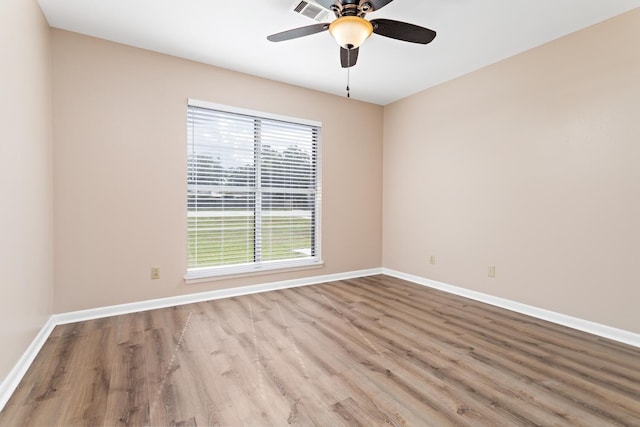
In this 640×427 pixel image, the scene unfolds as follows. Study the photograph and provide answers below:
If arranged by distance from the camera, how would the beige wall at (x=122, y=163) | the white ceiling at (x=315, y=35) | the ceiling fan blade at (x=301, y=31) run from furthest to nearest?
the beige wall at (x=122, y=163)
the white ceiling at (x=315, y=35)
the ceiling fan blade at (x=301, y=31)

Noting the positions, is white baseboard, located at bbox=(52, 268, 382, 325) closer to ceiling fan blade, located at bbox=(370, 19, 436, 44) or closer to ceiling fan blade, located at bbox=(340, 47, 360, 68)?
ceiling fan blade, located at bbox=(340, 47, 360, 68)

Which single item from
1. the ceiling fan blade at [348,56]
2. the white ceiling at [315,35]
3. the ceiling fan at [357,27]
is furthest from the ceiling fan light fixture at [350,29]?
the white ceiling at [315,35]

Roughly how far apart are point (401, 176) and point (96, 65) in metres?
3.94

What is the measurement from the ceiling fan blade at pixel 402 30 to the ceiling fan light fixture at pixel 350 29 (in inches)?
2.8

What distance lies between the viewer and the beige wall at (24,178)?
5.82 feet

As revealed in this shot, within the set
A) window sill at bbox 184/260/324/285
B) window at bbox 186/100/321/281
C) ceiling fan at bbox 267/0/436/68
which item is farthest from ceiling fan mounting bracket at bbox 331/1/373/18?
window sill at bbox 184/260/324/285

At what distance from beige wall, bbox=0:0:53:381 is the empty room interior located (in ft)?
0.09

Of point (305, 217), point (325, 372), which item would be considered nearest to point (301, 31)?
point (325, 372)

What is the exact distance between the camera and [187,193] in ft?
11.4

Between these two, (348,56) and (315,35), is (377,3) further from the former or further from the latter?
(315,35)

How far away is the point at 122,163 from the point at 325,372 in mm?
2775

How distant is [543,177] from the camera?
3078mm

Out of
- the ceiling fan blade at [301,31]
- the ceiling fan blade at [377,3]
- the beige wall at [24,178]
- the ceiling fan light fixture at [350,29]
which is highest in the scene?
the ceiling fan blade at [377,3]

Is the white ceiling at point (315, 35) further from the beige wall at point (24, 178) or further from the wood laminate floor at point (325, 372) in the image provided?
the wood laminate floor at point (325, 372)
